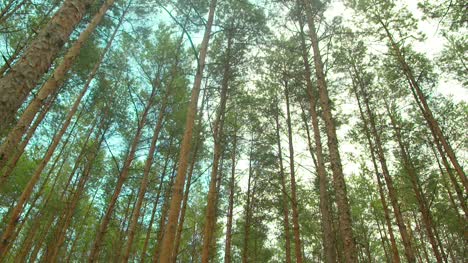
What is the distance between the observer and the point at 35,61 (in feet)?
8.34

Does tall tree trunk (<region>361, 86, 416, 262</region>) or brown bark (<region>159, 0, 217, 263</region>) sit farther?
tall tree trunk (<region>361, 86, 416, 262</region>)

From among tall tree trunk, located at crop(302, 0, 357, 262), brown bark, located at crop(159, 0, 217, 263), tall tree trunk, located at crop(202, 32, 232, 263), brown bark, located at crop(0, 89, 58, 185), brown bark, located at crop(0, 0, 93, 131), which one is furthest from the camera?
brown bark, located at crop(0, 89, 58, 185)

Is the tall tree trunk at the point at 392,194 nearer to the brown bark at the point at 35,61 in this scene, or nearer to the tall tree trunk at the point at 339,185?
the tall tree trunk at the point at 339,185

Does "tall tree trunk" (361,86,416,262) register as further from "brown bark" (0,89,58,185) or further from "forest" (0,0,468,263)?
"brown bark" (0,89,58,185)

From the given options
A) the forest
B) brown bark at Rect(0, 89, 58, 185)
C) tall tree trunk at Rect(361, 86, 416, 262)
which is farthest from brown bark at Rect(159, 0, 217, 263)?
tall tree trunk at Rect(361, 86, 416, 262)

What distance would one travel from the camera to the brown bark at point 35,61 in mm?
2213

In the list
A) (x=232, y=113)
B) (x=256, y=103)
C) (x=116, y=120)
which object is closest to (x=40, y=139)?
(x=116, y=120)

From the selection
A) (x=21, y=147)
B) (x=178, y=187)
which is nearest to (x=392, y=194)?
(x=178, y=187)

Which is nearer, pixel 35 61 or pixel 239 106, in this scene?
pixel 35 61

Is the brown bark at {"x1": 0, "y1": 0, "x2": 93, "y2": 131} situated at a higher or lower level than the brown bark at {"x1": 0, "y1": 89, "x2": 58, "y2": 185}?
lower

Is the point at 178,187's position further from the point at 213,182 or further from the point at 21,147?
the point at 21,147

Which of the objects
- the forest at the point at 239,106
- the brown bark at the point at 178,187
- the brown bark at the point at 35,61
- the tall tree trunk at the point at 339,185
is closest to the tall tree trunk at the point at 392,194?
the forest at the point at 239,106

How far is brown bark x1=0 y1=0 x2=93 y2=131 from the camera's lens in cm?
221

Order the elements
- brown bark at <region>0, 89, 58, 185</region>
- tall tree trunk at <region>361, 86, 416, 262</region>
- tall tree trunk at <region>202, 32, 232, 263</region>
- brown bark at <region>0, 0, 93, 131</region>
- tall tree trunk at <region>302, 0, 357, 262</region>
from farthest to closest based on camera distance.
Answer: tall tree trunk at <region>361, 86, 416, 262</region>
brown bark at <region>0, 89, 58, 185</region>
tall tree trunk at <region>202, 32, 232, 263</region>
tall tree trunk at <region>302, 0, 357, 262</region>
brown bark at <region>0, 0, 93, 131</region>
